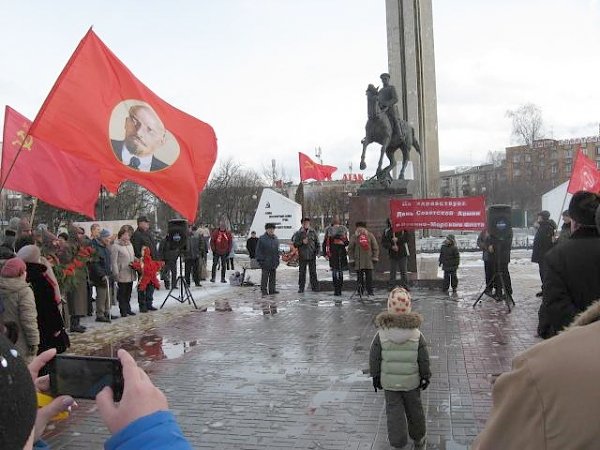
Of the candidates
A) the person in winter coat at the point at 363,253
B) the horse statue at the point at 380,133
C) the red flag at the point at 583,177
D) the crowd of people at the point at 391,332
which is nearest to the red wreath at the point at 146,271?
the crowd of people at the point at 391,332

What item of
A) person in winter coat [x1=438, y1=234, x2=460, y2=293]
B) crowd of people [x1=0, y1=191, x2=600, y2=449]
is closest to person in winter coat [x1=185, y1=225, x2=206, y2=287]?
crowd of people [x1=0, y1=191, x2=600, y2=449]

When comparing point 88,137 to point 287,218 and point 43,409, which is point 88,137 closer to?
point 43,409

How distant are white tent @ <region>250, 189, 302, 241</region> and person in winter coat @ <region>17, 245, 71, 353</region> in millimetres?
17803

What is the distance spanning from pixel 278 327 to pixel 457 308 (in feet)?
12.9

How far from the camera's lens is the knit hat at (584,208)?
4.40 m

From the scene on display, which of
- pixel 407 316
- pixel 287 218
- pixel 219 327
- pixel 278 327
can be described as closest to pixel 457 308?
pixel 278 327

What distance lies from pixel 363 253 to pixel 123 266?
548cm

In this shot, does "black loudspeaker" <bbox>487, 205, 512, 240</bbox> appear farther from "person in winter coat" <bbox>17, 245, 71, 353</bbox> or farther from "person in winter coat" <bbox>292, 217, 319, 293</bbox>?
"person in winter coat" <bbox>17, 245, 71, 353</bbox>

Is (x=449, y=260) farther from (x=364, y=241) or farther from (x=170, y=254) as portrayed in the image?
(x=170, y=254)

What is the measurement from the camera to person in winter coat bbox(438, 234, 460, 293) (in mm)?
13857

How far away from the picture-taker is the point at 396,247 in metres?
13.9

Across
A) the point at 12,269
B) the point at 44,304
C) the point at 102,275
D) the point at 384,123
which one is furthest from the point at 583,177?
the point at 12,269

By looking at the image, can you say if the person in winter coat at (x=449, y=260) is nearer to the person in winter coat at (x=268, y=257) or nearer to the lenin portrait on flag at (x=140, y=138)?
the person in winter coat at (x=268, y=257)

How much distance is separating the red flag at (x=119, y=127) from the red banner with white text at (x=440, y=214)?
6056 mm
